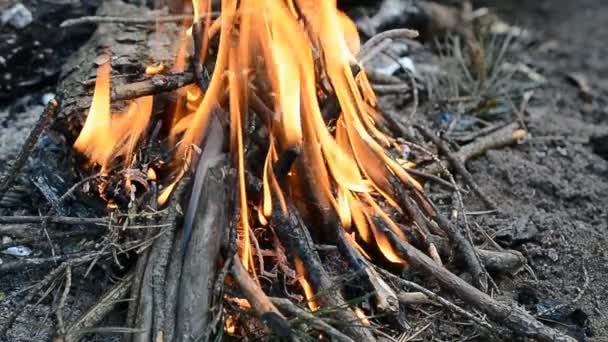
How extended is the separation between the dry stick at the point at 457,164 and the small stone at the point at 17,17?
187cm

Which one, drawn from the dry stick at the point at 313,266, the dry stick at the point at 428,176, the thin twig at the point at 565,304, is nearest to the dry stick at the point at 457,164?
the dry stick at the point at 428,176

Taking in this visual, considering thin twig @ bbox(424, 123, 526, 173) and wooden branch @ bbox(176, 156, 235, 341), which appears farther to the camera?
thin twig @ bbox(424, 123, 526, 173)

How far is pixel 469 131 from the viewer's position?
12.4ft

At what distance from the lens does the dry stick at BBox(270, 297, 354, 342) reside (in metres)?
2.26

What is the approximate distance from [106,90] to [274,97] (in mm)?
586

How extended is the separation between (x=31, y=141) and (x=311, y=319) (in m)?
1.12

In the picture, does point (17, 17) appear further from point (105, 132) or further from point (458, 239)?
point (458, 239)

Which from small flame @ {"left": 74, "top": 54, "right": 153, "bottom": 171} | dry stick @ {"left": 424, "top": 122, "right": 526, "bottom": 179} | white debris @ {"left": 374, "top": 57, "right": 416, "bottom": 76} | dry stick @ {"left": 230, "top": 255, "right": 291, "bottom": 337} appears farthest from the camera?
white debris @ {"left": 374, "top": 57, "right": 416, "bottom": 76}

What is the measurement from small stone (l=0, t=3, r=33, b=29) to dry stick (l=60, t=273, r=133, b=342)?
1.71m

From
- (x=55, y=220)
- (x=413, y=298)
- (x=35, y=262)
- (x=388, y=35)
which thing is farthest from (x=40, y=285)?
(x=388, y=35)

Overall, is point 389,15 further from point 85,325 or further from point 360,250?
point 85,325

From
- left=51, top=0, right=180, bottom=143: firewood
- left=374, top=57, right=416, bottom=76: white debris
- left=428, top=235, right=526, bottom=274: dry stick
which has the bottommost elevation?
left=428, top=235, right=526, bottom=274: dry stick

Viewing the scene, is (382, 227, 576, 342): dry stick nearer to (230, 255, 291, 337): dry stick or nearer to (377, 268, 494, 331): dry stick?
(377, 268, 494, 331): dry stick

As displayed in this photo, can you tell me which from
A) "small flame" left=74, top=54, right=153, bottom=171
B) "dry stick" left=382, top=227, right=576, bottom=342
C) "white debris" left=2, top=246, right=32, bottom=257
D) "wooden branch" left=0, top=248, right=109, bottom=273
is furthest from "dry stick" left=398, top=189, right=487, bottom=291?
"white debris" left=2, top=246, right=32, bottom=257
